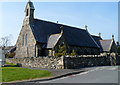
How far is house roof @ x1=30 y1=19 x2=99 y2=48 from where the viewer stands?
35812mm

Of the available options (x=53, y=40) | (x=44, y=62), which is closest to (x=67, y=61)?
(x=44, y=62)

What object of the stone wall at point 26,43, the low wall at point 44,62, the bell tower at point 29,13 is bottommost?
the low wall at point 44,62

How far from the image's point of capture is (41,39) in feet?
115

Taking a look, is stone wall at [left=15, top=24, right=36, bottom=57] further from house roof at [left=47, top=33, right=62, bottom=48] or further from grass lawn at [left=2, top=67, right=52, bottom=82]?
grass lawn at [left=2, top=67, right=52, bottom=82]

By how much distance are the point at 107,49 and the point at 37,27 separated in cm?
2462

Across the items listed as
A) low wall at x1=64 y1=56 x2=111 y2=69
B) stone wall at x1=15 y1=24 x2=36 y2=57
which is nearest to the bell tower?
stone wall at x1=15 y1=24 x2=36 y2=57

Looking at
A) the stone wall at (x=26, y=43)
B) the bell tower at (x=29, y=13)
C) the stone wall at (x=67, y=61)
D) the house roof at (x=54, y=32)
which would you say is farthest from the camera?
the bell tower at (x=29, y=13)

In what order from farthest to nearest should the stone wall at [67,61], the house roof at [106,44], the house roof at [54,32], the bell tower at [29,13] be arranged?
the house roof at [106,44] → the bell tower at [29,13] → the house roof at [54,32] → the stone wall at [67,61]

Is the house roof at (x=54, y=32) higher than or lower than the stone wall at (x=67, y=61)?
higher

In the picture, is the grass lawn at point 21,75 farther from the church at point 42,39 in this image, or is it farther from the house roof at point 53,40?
the house roof at point 53,40

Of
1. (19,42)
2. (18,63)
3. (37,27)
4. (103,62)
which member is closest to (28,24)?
(37,27)

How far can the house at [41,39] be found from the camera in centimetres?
3416

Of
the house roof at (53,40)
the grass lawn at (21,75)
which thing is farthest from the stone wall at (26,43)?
the grass lawn at (21,75)

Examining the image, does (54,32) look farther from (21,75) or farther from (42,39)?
(21,75)
